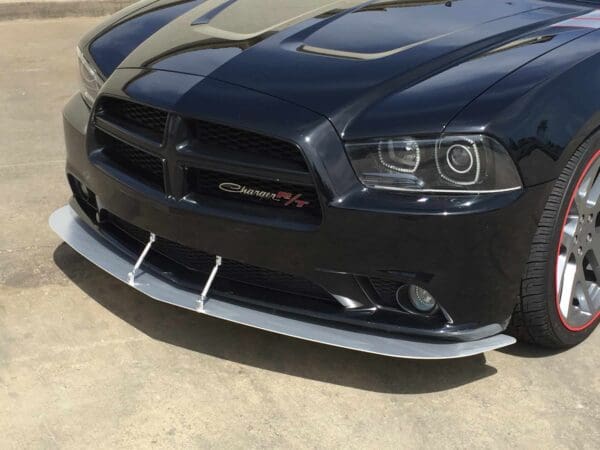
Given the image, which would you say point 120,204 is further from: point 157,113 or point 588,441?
point 588,441

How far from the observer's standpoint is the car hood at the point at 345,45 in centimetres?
288

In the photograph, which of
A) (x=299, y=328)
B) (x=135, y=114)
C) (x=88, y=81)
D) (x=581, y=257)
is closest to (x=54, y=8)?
(x=88, y=81)

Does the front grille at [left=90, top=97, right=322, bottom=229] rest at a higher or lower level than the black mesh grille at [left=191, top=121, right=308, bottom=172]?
lower

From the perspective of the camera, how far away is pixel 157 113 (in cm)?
311

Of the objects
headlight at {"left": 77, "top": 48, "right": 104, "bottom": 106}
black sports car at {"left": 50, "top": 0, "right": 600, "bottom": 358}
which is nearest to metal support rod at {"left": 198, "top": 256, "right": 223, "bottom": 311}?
black sports car at {"left": 50, "top": 0, "right": 600, "bottom": 358}

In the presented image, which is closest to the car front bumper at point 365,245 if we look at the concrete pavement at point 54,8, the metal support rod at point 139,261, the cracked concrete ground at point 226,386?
the metal support rod at point 139,261

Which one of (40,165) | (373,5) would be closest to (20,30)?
(40,165)

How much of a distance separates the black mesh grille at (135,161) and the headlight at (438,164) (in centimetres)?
72

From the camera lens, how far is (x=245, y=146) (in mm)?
2895

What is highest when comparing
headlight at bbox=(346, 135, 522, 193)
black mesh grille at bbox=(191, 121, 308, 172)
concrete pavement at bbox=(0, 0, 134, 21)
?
headlight at bbox=(346, 135, 522, 193)

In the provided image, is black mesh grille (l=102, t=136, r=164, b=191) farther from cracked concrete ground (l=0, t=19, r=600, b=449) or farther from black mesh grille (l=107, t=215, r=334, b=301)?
cracked concrete ground (l=0, t=19, r=600, b=449)

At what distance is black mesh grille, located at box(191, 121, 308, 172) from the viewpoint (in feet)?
9.24

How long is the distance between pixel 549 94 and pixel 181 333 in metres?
1.56

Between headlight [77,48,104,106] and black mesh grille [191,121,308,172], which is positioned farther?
headlight [77,48,104,106]
